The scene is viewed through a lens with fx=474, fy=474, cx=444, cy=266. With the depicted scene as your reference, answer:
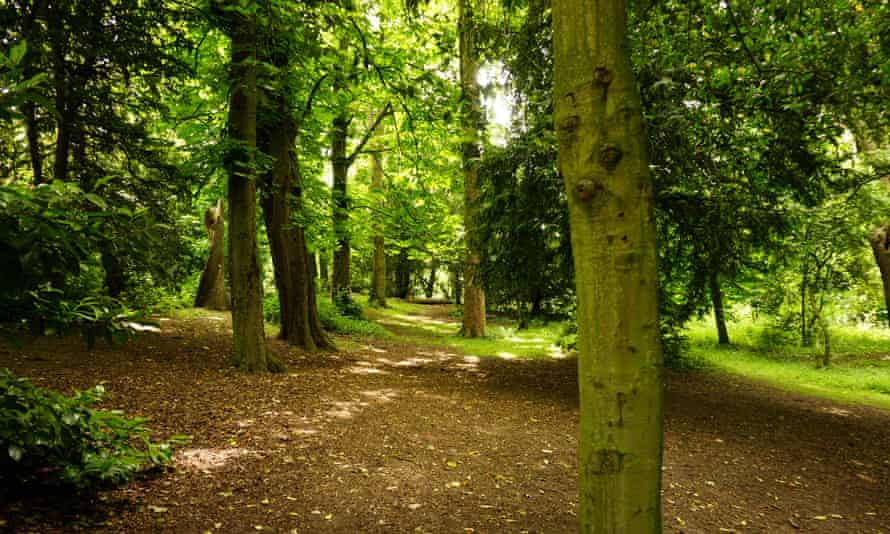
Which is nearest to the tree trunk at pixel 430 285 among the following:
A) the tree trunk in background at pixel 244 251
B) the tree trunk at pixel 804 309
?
the tree trunk at pixel 804 309

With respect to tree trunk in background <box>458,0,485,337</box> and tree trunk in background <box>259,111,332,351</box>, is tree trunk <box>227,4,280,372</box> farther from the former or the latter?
tree trunk in background <box>458,0,485,337</box>

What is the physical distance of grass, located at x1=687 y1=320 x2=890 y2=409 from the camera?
36.6 feet

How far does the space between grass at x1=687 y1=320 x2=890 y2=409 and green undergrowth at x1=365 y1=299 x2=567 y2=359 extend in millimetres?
4369

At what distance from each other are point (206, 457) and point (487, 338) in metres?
12.8

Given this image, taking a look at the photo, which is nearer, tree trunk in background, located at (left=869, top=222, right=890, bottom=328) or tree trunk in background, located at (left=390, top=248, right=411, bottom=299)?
tree trunk in background, located at (left=869, top=222, right=890, bottom=328)

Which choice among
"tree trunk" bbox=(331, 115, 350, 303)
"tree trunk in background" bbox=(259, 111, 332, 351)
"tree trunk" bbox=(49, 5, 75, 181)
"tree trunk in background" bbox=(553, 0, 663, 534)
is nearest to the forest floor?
"tree trunk in background" bbox=(259, 111, 332, 351)

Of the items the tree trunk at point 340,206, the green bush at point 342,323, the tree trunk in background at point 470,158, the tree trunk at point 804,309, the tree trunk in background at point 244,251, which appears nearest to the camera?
the tree trunk in background at point 470,158

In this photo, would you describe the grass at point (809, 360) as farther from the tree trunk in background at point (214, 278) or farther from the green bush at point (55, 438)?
the tree trunk in background at point (214, 278)

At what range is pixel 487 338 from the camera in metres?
16.1

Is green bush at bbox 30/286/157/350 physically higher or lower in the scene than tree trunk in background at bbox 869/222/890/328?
lower

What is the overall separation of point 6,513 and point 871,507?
6802 millimetres

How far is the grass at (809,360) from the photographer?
1115 cm

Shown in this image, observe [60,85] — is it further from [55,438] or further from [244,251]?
Answer: [55,438]

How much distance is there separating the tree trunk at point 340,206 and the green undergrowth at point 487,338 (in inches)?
81.6
